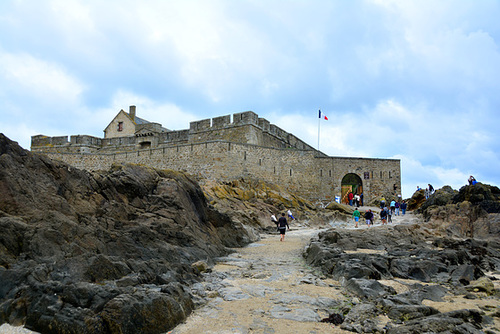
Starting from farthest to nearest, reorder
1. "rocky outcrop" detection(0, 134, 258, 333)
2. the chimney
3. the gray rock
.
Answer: the chimney < the gray rock < "rocky outcrop" detection(0, 134, 258, 333)

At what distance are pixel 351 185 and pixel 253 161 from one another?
890cm

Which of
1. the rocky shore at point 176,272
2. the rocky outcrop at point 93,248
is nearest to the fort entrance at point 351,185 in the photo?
the rocky shore at point 176,272

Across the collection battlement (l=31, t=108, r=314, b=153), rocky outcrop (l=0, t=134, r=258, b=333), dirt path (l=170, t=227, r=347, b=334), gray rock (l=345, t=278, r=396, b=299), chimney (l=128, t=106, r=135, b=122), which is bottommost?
dirt path (l=170, t=227, r=347, b=334)

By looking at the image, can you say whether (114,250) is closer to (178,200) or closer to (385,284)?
(178,200)

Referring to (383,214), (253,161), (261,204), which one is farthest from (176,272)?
A: (253,161)

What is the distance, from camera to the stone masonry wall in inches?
1046

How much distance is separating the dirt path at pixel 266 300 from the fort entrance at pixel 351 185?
65.3ft

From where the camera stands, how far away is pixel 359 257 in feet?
31.8

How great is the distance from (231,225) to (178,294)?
8.61m

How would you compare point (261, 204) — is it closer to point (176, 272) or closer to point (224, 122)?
point (224, 122)

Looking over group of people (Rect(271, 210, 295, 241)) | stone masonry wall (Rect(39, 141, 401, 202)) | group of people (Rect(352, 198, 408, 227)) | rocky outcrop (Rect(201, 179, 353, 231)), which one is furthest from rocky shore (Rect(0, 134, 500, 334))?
stone masonry wall (Rect(39, 141, 401, 202))

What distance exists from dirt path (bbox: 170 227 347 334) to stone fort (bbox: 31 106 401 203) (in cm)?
1582

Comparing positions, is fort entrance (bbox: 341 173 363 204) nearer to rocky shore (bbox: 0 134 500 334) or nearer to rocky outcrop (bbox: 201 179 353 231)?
rocky outcrop (bbox: 201 179 353 231)

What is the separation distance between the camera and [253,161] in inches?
1072
